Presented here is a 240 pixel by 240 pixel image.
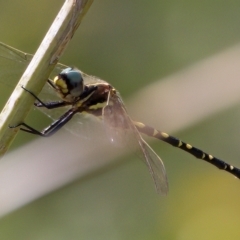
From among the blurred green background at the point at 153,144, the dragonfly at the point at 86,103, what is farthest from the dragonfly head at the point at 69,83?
the blurred green background at the point at 153,144

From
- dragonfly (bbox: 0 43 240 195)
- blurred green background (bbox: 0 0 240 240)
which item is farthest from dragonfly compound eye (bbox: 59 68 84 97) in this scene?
blurred green background (bbox: 0 0 240 240)

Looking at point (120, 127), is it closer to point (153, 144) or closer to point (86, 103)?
point (86, 103)

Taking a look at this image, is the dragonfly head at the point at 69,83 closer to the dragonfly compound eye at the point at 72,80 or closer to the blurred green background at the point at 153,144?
the dragonfly compound eye at the point at 72,80

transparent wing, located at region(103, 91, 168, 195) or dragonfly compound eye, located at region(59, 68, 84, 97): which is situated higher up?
dragonfly compound eye, located at region(59, 68, 84, 97)

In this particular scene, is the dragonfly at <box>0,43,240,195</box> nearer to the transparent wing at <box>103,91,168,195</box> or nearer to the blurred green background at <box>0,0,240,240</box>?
the transparent wing at <box>103,91,168,195</box>

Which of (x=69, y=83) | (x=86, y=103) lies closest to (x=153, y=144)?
(x=86, y=103)
